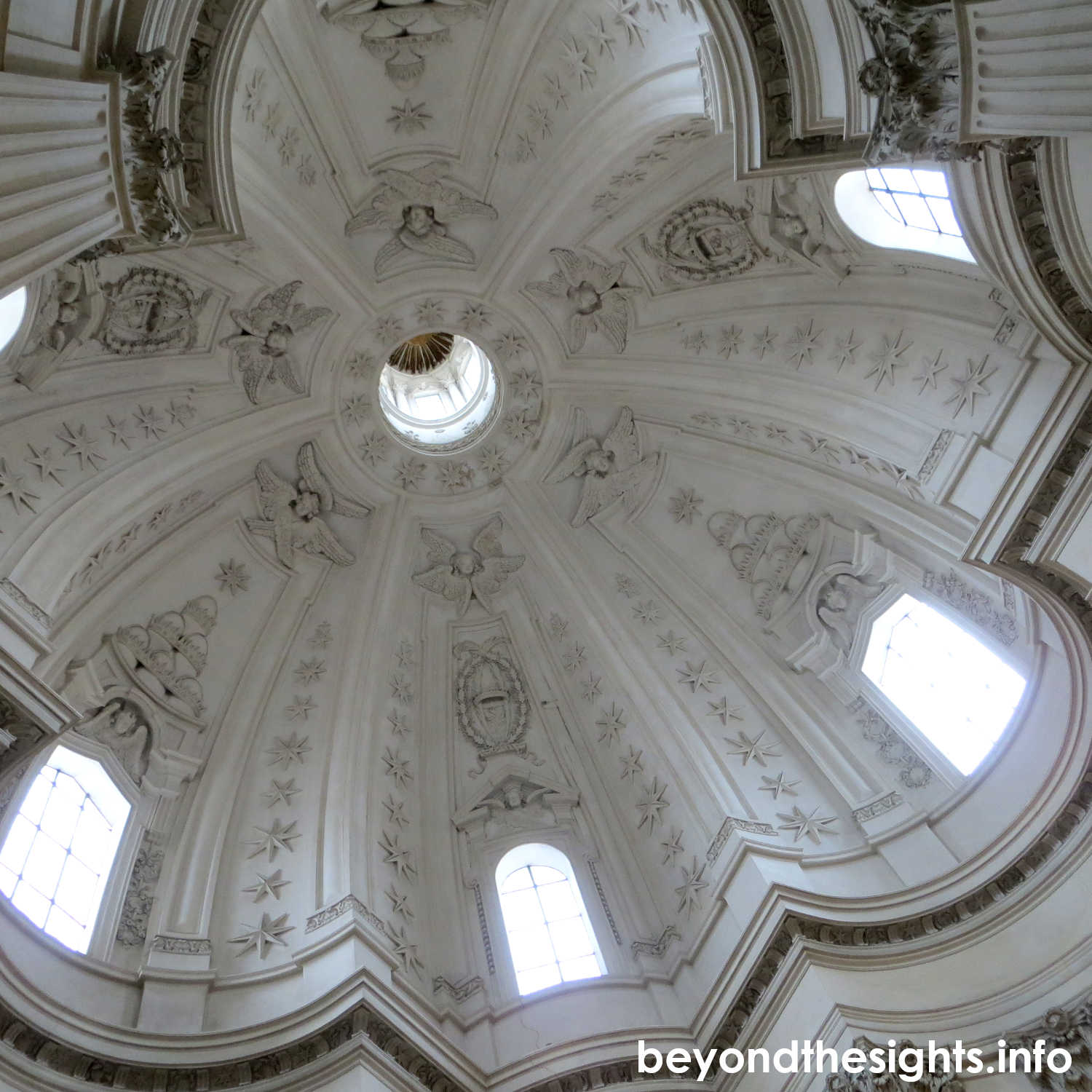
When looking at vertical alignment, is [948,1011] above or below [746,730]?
below

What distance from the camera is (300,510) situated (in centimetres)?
1736

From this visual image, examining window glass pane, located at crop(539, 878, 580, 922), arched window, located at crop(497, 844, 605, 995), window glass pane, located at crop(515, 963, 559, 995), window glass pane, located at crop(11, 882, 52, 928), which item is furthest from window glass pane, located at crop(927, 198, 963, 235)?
window glass pane, located at crop(11, 882, 52, 928)

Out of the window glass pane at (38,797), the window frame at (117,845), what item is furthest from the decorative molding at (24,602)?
the window glass pane at (38,797)

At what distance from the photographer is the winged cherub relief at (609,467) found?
58.1 feet

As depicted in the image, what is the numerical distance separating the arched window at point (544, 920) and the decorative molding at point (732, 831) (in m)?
2.12

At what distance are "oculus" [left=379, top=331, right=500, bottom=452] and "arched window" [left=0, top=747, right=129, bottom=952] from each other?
786 cm

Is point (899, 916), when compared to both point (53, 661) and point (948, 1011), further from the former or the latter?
point (53, 661)

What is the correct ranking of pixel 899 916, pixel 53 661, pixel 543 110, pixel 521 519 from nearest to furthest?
pixel 899 916 < pixel 53 661 < pixel 543 110 < pixel 521 519

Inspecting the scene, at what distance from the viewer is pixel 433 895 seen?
1498cm

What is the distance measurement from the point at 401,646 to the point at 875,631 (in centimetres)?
778

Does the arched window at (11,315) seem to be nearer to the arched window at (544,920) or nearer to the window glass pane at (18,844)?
the window glass pane at (18,844)

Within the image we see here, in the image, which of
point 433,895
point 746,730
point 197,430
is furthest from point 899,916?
point 197,430

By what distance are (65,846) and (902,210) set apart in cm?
1299

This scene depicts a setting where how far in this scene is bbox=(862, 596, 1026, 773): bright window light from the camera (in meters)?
13.3
